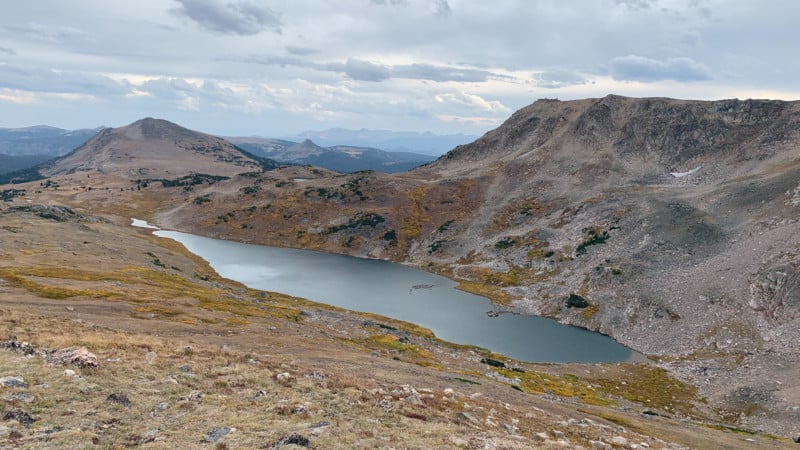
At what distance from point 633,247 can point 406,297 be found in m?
58.7

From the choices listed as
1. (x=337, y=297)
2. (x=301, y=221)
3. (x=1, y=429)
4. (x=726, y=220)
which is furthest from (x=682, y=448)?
(x=301, y=221)

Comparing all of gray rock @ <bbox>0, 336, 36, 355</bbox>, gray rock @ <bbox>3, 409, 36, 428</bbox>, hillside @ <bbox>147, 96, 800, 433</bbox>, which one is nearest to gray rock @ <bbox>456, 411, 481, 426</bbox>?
gray rock @ <bbox>3, 409, 36, 428</bbox>

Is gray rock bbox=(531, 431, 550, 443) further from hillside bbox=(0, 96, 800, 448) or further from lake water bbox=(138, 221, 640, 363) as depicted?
lake water bbox=(138, 221, 640, 363)

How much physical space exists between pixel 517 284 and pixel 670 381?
5389cm

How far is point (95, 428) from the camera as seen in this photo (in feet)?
64.0

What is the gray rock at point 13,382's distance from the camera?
21672mm

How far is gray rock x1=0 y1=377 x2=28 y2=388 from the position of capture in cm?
2167

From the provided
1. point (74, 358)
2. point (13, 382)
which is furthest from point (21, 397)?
point (74, 358)

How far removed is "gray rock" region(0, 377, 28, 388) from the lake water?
6998 centimetres

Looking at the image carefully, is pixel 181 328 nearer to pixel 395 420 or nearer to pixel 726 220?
pixel 395 420

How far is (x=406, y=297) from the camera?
379ft

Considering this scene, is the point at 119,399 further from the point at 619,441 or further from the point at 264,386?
the point at 619,441

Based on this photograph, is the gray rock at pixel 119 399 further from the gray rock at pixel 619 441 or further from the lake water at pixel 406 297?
the lake water at pixel 406 297

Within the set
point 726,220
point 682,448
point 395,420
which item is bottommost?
point 682,448
